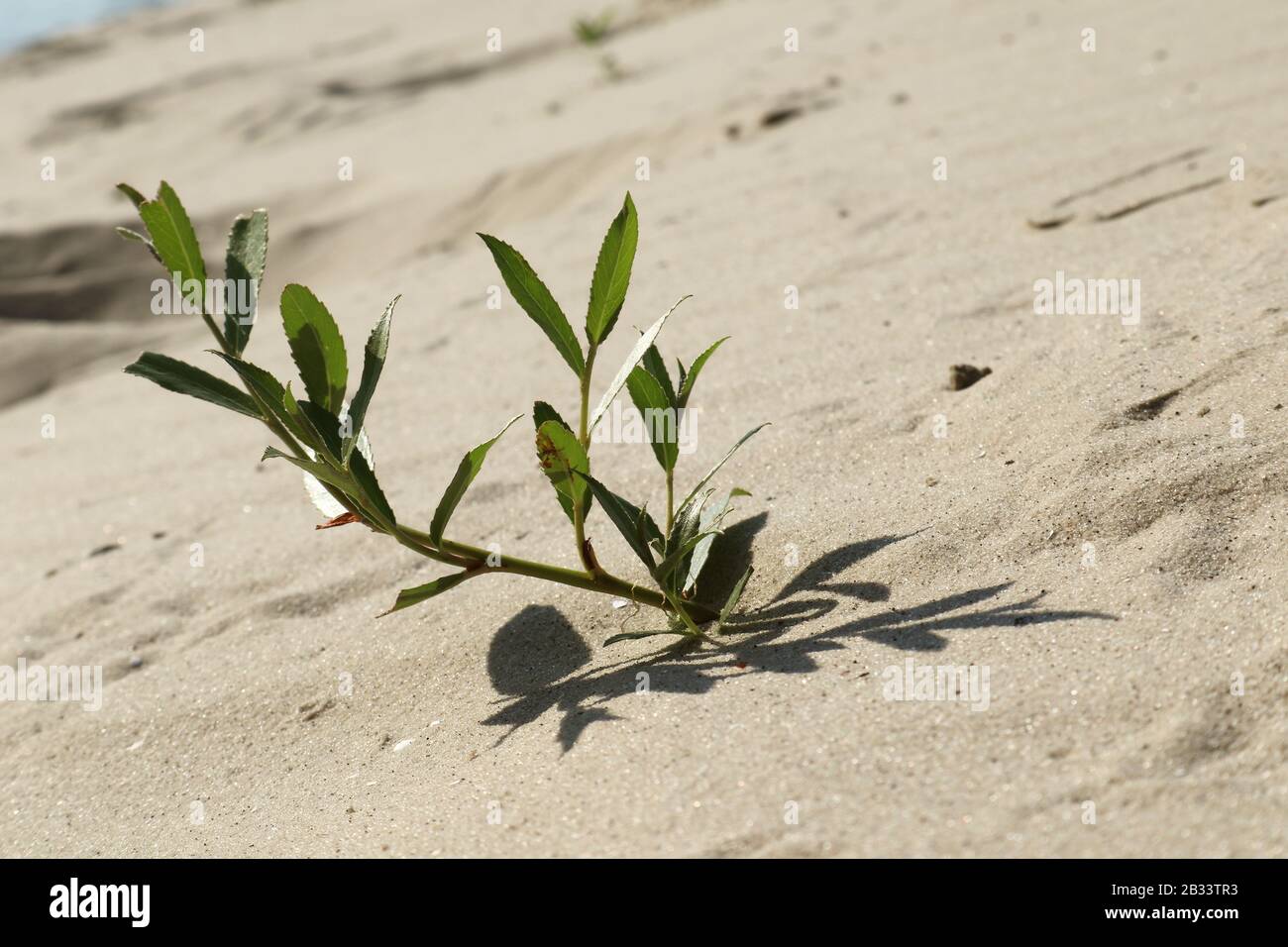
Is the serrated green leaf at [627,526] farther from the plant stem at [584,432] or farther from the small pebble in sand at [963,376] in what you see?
the small pebble in sand at [963,376]

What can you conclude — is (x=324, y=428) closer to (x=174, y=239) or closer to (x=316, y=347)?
(x=316, y=347)

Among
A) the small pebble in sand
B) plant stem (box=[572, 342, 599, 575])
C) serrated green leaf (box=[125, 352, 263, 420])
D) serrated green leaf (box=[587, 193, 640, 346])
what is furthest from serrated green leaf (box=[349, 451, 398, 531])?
the small pebble in sand

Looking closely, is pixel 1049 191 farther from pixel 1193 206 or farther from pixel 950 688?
pixel 950 688

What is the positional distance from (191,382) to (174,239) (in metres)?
0.19

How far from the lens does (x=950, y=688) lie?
148 centimetres

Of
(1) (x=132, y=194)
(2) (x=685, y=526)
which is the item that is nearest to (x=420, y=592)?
(2) (x=685, y=526)

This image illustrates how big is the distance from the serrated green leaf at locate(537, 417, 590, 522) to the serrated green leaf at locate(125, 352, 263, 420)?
0.37 m

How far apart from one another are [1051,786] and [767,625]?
535 mm

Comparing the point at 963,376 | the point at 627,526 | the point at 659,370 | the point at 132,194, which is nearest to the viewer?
the point at 132,194

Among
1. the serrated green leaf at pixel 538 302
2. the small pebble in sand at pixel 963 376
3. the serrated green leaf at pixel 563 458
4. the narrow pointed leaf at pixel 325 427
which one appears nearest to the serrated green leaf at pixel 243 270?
the narrow pointed leaf at pixel 325 427

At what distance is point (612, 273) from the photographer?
5.40ft

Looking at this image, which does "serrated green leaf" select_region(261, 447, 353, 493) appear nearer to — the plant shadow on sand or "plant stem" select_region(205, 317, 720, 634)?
"plant stem" select_region(205, 317, 720, 634)

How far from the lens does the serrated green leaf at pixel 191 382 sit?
153 centimetres
